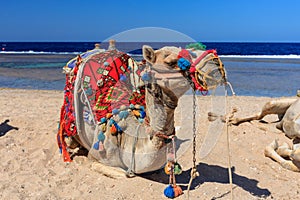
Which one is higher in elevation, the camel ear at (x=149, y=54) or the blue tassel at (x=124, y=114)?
the camel ear at (x=149, y=54)

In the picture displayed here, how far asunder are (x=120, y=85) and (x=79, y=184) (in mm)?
1180

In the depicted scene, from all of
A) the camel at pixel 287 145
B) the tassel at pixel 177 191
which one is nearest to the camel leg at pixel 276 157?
the camel at pixel 287 145

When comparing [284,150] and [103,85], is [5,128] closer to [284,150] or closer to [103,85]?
[103,85]

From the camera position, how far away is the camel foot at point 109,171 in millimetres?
3965

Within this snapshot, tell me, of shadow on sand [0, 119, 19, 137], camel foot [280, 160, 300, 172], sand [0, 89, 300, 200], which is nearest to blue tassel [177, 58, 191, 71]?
sand [0, 89, 300, 200]

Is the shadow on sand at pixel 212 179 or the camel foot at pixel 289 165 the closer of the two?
the shadow on sand at pixel 212 179

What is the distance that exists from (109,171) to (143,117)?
2.61 ft

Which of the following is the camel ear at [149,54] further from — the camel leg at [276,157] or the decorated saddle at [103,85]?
the camel leg at [276,157]

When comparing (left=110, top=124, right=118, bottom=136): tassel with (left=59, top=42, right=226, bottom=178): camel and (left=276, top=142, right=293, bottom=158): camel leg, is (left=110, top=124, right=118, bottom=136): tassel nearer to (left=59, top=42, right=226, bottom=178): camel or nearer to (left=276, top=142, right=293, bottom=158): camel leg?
(left=59, top=42, right=226, bottom=178): camel

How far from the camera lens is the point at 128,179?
3.89 metres

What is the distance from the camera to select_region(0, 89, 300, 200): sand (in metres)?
3.77

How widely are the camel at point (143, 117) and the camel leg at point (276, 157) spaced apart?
2.04 metres

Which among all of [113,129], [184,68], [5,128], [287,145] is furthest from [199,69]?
[5,128]

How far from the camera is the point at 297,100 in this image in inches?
212
